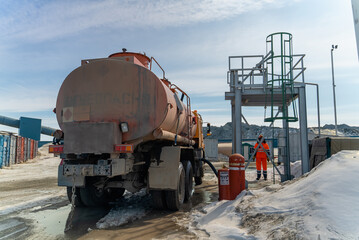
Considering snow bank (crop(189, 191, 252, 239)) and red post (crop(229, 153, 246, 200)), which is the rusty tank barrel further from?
red post (crop(229, 153, 246, 200))

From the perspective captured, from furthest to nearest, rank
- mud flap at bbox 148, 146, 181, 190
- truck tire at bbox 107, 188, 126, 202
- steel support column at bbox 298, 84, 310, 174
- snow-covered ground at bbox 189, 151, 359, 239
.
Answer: steel support column at bbox 298, 84, 310, 174, truck tire at bbox 107, 188, 126, 202, mud flap at bbox 148, 146, 181, 190, snow-covered ground at bbox 189, 151, 359, 239

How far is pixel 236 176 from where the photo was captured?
20.9 ft

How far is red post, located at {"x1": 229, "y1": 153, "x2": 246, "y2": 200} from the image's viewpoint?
632 centimetres

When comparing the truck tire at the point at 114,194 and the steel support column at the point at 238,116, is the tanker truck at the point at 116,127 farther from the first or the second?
the steel support column at the point at 238,116

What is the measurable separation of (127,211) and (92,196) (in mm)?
985

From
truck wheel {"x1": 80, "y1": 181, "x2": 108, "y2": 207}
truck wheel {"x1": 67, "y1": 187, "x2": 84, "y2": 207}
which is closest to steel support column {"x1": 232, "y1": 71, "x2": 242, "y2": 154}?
truck wheel {"x1": 80, "y1": 181, "x2": 108, "y2": 207}

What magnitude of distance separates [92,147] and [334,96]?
1616cm

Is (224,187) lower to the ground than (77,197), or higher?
higher

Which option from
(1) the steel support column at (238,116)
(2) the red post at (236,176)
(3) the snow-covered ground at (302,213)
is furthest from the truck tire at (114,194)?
(1) the steel support column at (238,116)

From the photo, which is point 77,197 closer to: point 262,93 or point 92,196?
point 92,196

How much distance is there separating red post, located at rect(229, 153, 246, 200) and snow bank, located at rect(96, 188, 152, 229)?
→ 210cm

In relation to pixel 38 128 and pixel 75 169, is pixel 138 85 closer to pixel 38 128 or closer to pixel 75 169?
pixel 75 169

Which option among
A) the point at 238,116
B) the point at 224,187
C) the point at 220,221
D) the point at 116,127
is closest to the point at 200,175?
the point at 238,116

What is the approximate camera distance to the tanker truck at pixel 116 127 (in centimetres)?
505
